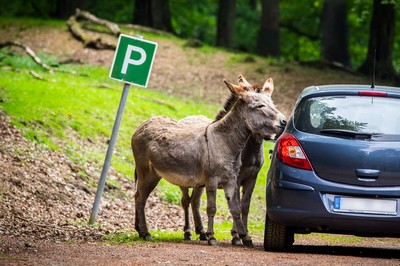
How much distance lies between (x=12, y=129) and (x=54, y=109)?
2730 millimetres

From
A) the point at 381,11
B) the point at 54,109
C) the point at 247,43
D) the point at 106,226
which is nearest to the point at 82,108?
the point at 54,109

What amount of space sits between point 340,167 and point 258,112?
229 cm

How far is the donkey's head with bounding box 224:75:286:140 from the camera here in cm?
1369

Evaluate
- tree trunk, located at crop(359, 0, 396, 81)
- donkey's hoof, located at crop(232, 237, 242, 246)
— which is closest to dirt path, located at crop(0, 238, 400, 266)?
donkey's hoof, located at crop(232, 237, 242, 246)

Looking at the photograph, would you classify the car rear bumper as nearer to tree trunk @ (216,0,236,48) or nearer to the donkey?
the donkey

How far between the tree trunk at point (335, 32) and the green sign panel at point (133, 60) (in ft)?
82.5

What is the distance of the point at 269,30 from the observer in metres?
41.4

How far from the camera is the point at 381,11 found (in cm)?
3556

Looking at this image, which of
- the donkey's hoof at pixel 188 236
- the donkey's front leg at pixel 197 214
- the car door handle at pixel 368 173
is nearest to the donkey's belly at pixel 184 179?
the donkey's front leg at pixel 197 214

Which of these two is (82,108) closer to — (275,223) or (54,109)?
(54,109)

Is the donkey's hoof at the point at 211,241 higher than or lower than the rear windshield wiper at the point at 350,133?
lower

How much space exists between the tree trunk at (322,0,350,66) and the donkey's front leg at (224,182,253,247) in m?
26.2

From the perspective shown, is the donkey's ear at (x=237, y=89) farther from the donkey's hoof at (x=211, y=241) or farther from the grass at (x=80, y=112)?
Result: the grass at (x=80, y=112)

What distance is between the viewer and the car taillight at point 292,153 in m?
11.9
